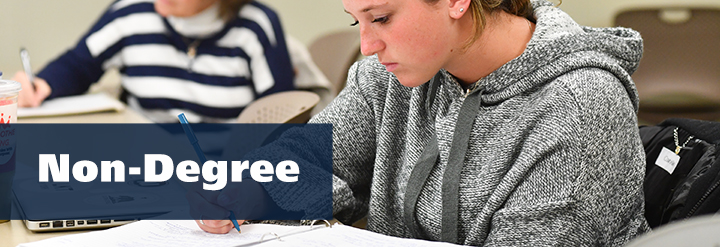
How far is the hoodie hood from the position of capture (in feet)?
3.10

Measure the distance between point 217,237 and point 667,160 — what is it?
0.66 meters

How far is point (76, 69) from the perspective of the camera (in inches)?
82.4

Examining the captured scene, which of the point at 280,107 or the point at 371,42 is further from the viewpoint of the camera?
the point at 280,107

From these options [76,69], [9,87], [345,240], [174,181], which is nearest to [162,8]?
[76,69]

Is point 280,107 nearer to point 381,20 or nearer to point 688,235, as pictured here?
point 381,20

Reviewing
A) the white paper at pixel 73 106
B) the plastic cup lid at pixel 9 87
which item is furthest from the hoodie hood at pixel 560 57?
the white paper at pixel 73 106

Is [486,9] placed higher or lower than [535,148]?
higher

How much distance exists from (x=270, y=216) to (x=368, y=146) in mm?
236

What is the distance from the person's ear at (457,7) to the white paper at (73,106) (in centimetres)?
114

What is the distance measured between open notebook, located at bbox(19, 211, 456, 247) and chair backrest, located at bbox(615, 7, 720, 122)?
8.14 ft

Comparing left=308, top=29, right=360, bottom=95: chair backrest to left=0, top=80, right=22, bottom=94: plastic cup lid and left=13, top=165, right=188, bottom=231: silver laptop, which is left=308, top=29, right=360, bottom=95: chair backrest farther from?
left=0, top=80, right=22, bottom=94: plastic cup lid

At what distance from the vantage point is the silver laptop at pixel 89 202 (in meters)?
0.95

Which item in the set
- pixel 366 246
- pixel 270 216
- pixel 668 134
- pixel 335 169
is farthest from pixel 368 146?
pixel 668 134

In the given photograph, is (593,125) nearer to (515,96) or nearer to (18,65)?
(515,96)
